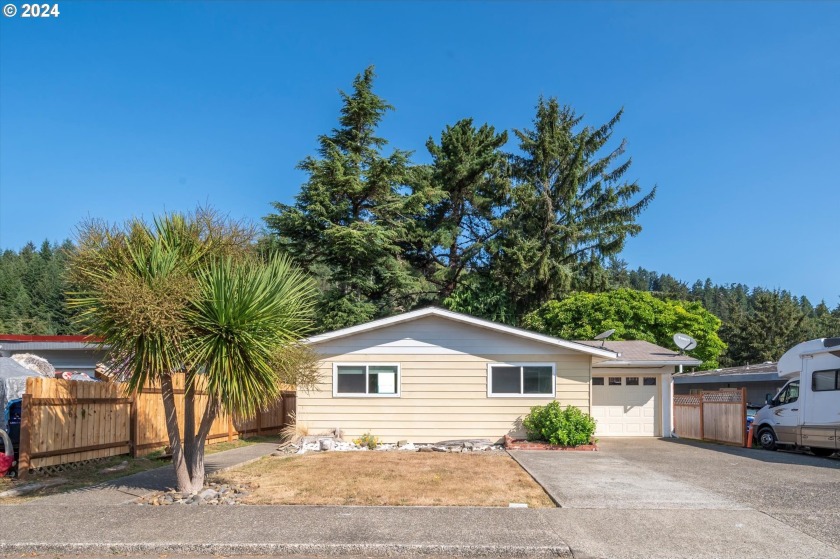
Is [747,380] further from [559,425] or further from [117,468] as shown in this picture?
[117,468]

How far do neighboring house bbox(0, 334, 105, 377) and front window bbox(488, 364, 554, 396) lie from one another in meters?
12.7

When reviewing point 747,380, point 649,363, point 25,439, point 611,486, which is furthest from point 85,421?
point 747,380

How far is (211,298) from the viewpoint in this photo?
9.38 metres

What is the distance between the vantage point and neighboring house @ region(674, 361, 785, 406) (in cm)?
2597

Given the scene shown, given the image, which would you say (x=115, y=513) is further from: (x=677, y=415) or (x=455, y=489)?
(x=677, y=415)

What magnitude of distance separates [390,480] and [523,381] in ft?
23.4

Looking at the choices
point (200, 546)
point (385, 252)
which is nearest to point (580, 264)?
point (385, 252)

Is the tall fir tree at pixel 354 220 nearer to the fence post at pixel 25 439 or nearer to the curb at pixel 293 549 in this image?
the fence post at pixel 25 439

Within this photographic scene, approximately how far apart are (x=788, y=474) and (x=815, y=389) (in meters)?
4.95

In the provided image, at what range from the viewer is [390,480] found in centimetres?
1141

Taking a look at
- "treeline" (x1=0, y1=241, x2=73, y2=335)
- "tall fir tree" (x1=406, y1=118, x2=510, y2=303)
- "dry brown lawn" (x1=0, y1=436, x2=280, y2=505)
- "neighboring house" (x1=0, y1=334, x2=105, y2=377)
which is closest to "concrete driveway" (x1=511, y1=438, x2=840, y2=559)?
"dry brown lawn" (x1=0, y1=436, x2=280, y2=505)

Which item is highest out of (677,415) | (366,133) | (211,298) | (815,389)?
(366,133)

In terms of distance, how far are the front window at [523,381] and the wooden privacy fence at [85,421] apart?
7744 millimetres

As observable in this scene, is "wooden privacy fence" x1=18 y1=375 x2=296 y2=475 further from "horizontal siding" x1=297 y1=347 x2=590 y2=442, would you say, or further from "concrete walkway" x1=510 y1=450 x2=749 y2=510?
"concrete walkway" x1=510 y1=450 x2=749 y2=510
